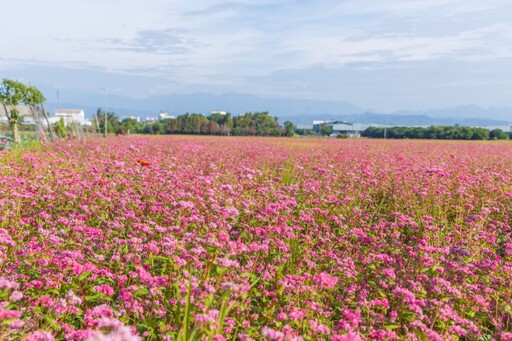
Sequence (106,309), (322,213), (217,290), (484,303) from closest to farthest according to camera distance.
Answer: (106,309)
(217,290)
(484,303)
(322,213)

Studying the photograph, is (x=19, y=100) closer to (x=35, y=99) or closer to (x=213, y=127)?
(x=35, y=99)

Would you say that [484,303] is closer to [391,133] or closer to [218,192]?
[218,192]

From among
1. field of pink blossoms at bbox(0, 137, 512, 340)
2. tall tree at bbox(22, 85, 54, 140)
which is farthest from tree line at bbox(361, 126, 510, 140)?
field of pink blossoms at bbox(0, 137, 512, 340)

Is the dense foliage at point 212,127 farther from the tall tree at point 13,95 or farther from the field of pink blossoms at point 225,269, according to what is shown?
the field of pink blossoms at point 225,269

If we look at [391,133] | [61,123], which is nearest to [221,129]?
[391,133]

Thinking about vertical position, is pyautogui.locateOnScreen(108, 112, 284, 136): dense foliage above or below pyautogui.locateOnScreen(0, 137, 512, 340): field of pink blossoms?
above

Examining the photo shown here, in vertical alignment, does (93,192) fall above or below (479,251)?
above

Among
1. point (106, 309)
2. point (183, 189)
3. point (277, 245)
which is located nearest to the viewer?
point (106, 309)

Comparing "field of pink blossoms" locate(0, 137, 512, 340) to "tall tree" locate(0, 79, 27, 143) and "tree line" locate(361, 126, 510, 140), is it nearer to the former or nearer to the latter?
"tall tree" locate(0, 79, 27, 143)

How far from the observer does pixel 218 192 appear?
220 inches

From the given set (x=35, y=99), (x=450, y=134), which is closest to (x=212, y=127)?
(x=450, y=134)

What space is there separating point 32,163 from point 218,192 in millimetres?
4052

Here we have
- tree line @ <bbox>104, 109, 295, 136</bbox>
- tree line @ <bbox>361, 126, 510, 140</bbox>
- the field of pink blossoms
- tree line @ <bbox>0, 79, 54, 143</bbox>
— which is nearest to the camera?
the field of pink blossoms

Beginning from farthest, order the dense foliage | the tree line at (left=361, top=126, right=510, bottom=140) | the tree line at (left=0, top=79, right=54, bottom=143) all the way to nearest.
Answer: the dense foliage
the tree line at (left=361, top=126, right=510, bottom=140)
the tree line at (left=0, top=79, right=54, bottom=143)
